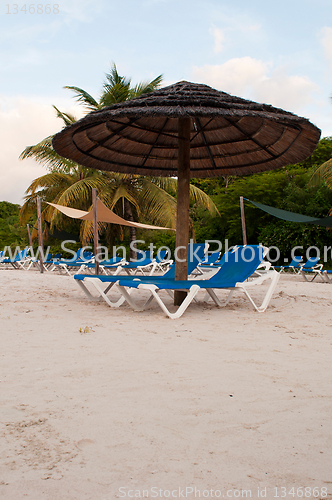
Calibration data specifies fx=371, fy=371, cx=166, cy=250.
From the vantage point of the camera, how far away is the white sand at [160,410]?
1.30m

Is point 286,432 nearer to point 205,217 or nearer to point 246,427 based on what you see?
point 246,427

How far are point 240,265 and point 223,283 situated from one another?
635 mm

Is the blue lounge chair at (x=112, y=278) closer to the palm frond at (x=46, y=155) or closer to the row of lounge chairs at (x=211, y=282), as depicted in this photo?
the row of lounge chairs at (x=211, y=282)

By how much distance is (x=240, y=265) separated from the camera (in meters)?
4.97

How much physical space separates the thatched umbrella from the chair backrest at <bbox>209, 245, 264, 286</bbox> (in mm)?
560

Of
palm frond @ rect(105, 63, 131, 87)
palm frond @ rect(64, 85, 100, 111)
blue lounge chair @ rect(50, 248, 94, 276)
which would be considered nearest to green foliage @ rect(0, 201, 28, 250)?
palm frond @ rect(64, 85, 100, 111)

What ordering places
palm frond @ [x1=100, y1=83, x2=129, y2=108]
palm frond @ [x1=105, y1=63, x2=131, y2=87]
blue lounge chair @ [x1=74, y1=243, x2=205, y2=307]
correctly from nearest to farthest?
blue lounge chair @ [x1=74, y1=243, x2=205, y2=307] → palm frond @ [x1=100, y1=83, x2=129, y2=108] → palm frond @ [x1=105, y1=63, x2=131, y2=87]

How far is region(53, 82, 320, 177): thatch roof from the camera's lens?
13.1 feet

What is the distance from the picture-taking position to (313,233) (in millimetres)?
14133

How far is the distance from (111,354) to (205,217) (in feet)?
52.0

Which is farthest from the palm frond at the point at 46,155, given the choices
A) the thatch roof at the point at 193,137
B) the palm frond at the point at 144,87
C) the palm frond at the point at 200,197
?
the thatch roof at the point at 193,137

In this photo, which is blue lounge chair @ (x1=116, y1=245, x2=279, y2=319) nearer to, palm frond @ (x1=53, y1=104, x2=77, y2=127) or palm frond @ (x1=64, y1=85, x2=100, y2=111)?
palm frond @ (x1=64, y1=85, x2=100, y2=111)

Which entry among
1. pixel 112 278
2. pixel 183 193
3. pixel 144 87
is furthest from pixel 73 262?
pixel 144 87

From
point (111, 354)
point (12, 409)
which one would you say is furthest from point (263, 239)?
point (12, 409)
